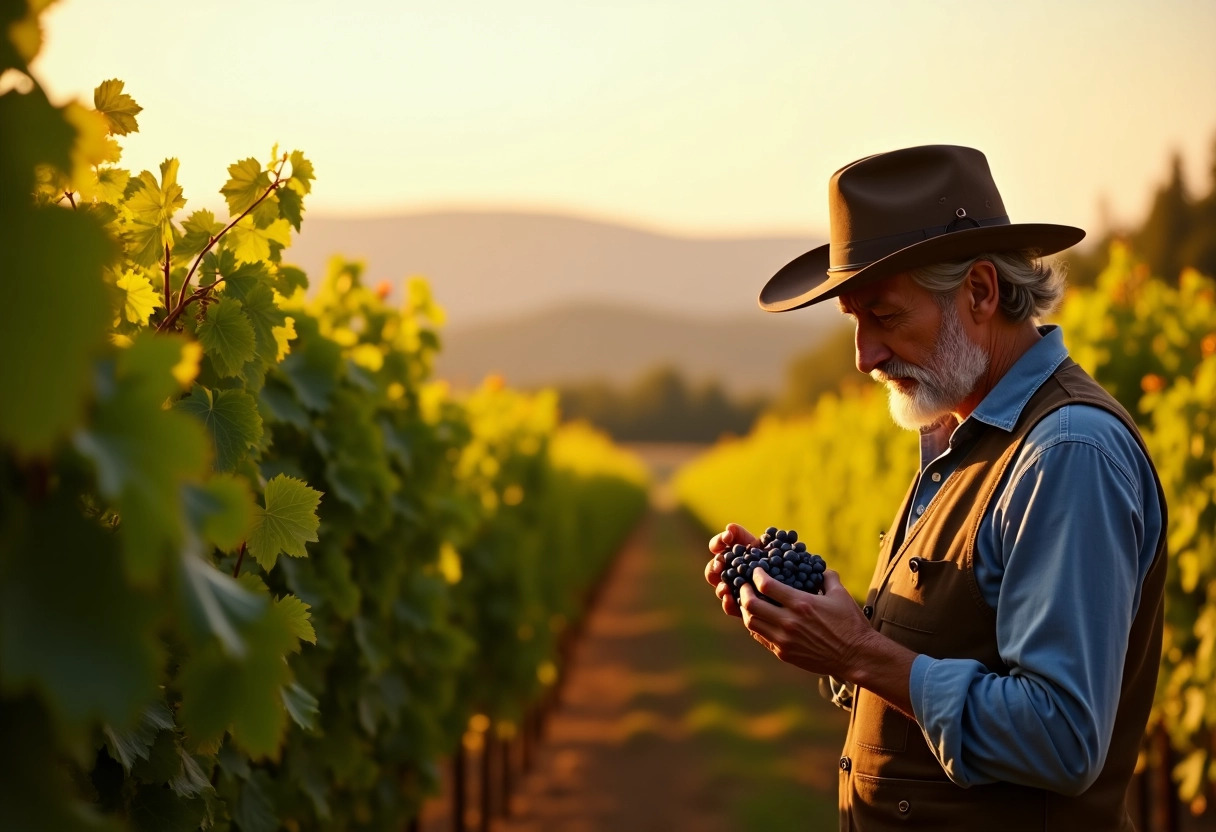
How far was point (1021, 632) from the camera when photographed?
2229 mm

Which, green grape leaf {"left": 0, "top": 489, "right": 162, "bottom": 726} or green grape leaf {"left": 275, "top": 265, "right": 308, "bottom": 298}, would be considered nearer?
green grape leaf {"left": 0, "top": 489, "right": 162, "bottom": 726}

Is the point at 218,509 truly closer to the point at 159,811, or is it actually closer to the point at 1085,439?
the point at 159,811

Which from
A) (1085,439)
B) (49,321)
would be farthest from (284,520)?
(1085,439)

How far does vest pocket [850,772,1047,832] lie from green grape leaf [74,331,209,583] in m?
1.88

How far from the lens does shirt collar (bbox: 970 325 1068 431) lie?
2.56 meters

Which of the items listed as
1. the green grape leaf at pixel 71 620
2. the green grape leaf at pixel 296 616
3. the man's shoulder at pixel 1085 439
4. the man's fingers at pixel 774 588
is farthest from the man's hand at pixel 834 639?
the green grape leaf at pixel 71 620

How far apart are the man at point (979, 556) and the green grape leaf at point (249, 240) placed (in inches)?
51.3

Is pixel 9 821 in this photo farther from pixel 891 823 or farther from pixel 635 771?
pixel 635 771

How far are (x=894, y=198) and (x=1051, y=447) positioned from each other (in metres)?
0.79

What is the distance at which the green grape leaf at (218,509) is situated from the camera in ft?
3.54

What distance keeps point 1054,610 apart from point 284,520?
152 centimetres

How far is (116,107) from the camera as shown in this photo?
2.18 meters

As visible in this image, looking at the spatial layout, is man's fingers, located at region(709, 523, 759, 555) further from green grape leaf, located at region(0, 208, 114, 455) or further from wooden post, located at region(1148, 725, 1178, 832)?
wooden post, located at region(1148, 725, 1178, 832)

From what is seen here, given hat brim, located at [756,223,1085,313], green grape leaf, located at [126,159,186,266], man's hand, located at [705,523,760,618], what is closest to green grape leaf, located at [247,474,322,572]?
green grape leaf, located at [126,159,186,266]
